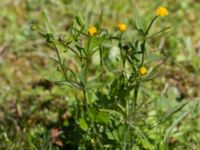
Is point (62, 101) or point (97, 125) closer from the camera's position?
point (97, 125)

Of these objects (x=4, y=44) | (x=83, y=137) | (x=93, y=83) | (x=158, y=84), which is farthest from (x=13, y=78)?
(x=93, y=83)

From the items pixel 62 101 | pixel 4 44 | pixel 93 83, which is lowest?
pixel 93 83

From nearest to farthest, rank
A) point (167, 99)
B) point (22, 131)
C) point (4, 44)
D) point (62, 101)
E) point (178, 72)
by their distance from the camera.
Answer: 1. point (22, 131)
2. point (167, 99)
3. point (62, 101)
4. point (178, 72)
5. point (4, 44)

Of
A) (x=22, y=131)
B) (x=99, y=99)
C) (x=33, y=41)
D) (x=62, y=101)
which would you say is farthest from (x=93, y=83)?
(x=33, y=41)

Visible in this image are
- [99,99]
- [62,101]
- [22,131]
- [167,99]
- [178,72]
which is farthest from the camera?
[178,72]

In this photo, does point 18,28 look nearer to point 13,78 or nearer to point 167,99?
point 13,78

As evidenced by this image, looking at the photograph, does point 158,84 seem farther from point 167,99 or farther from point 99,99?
point 99,99

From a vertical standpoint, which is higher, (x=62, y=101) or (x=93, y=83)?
(x=62, y=101)
